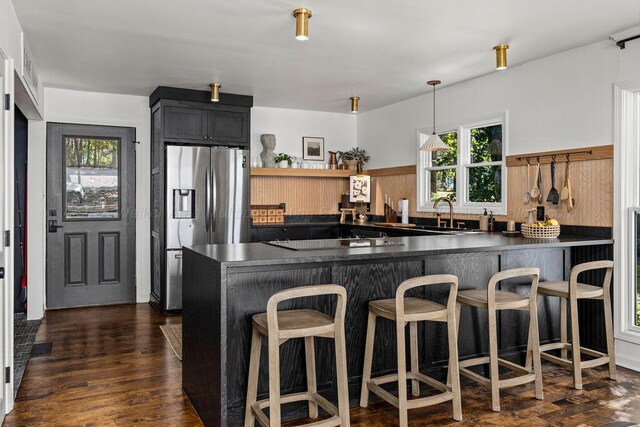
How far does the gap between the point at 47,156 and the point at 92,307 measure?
1748 mm

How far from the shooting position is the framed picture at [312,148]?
6.87 meters

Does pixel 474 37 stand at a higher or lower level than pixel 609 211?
higher

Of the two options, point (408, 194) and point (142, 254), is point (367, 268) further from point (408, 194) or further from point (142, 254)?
point (142, 254)

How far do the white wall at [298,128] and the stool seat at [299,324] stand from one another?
13.6ft

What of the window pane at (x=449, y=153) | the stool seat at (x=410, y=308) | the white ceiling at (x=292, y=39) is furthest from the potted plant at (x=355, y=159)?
the stool seat at (x=410, y=308)

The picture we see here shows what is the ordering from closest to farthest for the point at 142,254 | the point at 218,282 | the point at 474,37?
the point at 218,282 < the point at 474,37 < the point at 142,254

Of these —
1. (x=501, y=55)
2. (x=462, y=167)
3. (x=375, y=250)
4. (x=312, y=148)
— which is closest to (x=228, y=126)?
(x=312, y=148)

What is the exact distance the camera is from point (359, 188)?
6.68 m

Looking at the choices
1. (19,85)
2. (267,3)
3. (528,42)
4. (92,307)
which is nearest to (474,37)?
(528,42)

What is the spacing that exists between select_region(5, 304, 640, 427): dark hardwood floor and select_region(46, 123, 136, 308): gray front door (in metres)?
1.56

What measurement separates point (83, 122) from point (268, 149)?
215 centimetres

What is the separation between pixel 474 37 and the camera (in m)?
3.87

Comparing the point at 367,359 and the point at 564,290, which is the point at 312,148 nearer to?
the point at 564,290

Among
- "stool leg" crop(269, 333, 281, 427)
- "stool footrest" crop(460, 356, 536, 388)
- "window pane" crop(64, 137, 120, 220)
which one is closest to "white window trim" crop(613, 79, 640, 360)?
"stool footrest" crop(460, 356, 536, 388)
